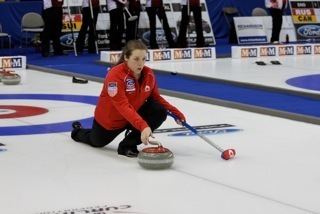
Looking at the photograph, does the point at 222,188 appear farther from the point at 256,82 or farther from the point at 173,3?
the point at 173,3

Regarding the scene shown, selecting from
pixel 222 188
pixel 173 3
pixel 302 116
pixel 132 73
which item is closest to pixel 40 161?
pixel 132 73

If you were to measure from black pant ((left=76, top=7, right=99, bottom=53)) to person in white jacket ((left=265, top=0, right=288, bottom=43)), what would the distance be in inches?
166

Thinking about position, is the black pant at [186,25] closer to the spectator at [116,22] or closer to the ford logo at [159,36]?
the ford logo at [159,36]

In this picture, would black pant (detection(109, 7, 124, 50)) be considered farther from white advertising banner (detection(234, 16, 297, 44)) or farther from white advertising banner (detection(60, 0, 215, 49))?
white advertising banner (detection(234, 16, 297, 44))

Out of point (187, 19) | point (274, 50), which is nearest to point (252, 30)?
point (274, 50)

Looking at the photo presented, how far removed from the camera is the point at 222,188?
4.80 metres

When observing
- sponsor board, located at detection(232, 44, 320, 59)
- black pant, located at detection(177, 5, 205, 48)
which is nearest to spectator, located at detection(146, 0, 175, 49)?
black pant, located at detection(177, 5, 205, 48)

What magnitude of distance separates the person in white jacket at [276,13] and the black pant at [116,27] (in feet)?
12.3

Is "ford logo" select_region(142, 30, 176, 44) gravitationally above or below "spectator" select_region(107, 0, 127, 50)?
below

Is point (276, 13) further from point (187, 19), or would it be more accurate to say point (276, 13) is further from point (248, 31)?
point (187, 19)

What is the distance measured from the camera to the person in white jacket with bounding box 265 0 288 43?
55.8 feet

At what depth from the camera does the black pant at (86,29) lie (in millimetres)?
16156

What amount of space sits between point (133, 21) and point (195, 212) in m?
12.2

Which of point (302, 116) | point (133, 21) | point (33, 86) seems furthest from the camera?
point (133, 21)
